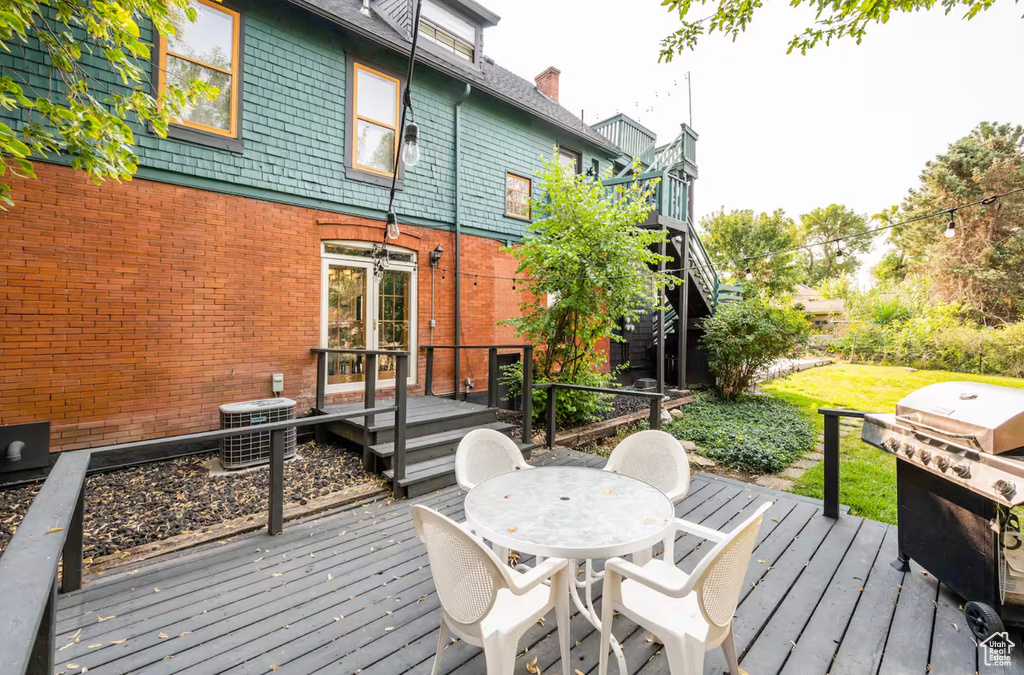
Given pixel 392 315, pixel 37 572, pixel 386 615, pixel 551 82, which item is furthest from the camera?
pixel 551 82

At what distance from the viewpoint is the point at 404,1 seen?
7.05 metres

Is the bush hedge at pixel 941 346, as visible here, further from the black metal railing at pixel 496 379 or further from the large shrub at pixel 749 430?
the black metal railing at pixel 496 379

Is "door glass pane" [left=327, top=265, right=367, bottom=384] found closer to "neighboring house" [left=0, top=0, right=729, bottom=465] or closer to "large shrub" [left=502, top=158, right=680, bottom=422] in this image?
"neighboring house" [left=0, top=0, right=729, bottom=465]

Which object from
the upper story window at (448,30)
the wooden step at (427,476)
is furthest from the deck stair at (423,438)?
the upper story window at (448,30)

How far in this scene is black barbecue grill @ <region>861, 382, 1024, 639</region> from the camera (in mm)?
1953

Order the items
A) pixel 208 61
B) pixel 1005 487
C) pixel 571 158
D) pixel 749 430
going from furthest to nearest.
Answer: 1. pixel 571 158
2. pixel 749 430
3. pixel 208 61
4. pixel 1005 487

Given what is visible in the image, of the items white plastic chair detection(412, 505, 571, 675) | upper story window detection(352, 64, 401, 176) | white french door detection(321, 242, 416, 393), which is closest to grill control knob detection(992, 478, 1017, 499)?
white plastic chair detection(412, 505, 571, 675)

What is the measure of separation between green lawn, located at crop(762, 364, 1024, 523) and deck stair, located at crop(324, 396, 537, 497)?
357cm

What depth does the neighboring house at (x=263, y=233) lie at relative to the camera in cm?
417

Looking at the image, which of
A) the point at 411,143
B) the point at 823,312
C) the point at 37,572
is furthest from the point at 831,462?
the point at 823,312

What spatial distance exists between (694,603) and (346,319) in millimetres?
5467

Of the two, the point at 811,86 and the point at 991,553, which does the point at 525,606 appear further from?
the point at 811,86

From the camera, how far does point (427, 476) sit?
4012mm

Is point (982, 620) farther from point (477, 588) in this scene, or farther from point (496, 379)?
point (496, 379)
